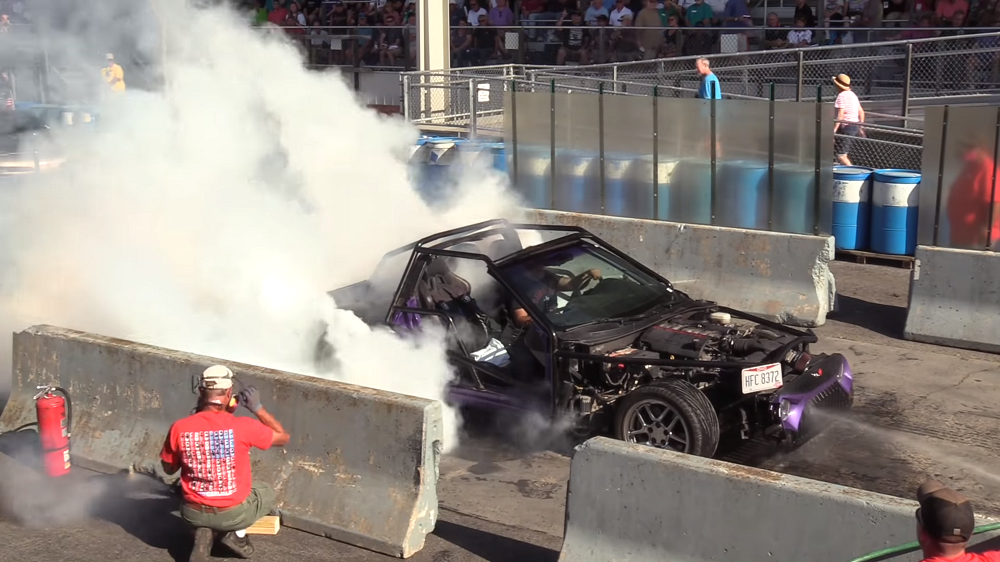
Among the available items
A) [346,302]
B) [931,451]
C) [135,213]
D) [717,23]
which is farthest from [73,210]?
[717,23]

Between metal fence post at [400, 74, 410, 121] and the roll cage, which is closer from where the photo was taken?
the roll cage

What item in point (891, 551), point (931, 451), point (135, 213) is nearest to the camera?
point (891, 551)

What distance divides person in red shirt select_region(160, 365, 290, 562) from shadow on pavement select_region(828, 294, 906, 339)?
6426 millimetres

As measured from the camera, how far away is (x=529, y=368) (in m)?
7.38

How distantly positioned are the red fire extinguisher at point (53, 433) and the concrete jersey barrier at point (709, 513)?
3.38m

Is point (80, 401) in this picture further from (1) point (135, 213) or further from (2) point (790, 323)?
(2) point (790, 323)

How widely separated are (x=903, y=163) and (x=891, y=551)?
33.2 feet

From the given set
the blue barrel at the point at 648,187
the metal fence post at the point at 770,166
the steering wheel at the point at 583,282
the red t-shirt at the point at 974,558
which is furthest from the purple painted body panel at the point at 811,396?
the blue barrel at the point at 648,187

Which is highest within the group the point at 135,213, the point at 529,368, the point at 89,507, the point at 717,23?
the point at 717,23

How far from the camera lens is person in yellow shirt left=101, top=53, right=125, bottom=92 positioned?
12336mm

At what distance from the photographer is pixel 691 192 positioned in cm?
1160

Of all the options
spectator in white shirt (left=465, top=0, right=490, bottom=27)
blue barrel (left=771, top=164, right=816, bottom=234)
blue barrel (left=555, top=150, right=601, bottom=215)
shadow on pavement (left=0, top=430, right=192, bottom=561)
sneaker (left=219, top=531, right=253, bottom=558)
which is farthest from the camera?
spectator in white shirt (left=465, top=0, right=490, bottom=27)

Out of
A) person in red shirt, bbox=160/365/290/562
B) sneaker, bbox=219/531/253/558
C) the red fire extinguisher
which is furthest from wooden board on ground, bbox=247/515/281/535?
the red fire extinguisher

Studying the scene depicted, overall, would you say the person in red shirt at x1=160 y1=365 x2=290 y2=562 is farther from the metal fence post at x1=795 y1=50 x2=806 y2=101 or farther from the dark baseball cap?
the metal fence post at x1=795 y1=50 x2=806 y2=101
